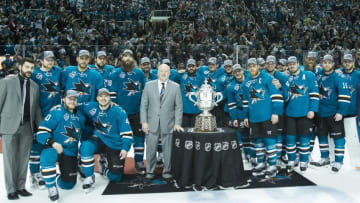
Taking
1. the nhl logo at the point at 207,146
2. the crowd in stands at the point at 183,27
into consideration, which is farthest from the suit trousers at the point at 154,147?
the crowd in stands at the point at 183,27

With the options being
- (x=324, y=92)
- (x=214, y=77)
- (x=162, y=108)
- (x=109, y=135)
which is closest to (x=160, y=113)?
(x=162, y=108)

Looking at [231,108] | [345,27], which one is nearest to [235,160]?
[231,108]

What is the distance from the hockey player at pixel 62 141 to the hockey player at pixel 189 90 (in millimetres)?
1835

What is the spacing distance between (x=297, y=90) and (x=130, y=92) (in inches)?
94.9

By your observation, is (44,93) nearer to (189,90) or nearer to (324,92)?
(189,90)

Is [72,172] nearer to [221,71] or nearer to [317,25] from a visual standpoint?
[221,71]

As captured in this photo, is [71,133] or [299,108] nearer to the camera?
[71,133]

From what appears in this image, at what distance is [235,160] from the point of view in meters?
4.50

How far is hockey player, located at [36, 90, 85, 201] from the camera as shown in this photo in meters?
4.18

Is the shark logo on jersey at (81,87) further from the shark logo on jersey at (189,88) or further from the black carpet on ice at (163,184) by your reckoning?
the shark logo on jersey at (189,88)

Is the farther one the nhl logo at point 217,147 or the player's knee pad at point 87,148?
the player's knee pad at point 87,148

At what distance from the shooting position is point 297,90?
5121 mm

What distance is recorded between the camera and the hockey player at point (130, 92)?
5.44 meters

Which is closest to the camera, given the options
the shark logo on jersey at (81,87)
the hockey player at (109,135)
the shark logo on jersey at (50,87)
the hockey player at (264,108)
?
the hockey player at (109,135)
